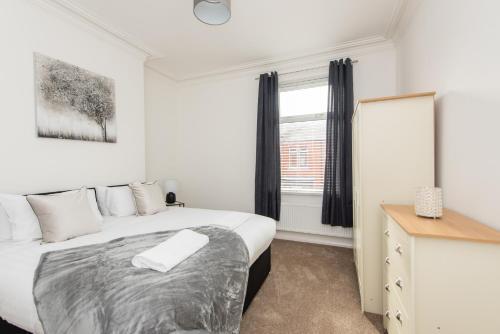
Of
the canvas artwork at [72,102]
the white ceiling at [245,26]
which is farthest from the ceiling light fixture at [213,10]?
the canvas artwork at [72,102]

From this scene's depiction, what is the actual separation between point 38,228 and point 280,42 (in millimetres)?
3373

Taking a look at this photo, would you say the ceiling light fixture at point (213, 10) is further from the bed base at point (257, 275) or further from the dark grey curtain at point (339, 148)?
the bed base at point (257, 275)

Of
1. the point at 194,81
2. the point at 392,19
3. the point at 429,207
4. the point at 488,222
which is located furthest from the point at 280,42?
the point at 488,222

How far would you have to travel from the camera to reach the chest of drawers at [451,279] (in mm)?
991

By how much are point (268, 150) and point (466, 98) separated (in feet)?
8.00

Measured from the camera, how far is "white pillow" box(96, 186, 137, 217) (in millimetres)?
2562

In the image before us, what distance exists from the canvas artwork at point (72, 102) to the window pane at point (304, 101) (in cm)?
248

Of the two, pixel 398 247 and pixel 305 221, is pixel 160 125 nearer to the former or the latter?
pixel 305 221

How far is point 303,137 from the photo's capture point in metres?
3.56

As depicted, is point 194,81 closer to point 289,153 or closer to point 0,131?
point 289,153

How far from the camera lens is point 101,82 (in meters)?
2.77

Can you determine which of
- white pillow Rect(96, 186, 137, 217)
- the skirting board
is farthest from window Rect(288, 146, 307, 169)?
white pillow Rect(96, 186, 137, 217)

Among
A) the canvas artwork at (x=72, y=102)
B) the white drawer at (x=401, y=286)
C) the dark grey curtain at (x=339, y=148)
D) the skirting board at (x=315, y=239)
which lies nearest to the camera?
the white drawer at (x=401, y=286)

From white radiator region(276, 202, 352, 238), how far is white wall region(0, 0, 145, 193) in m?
2.39
